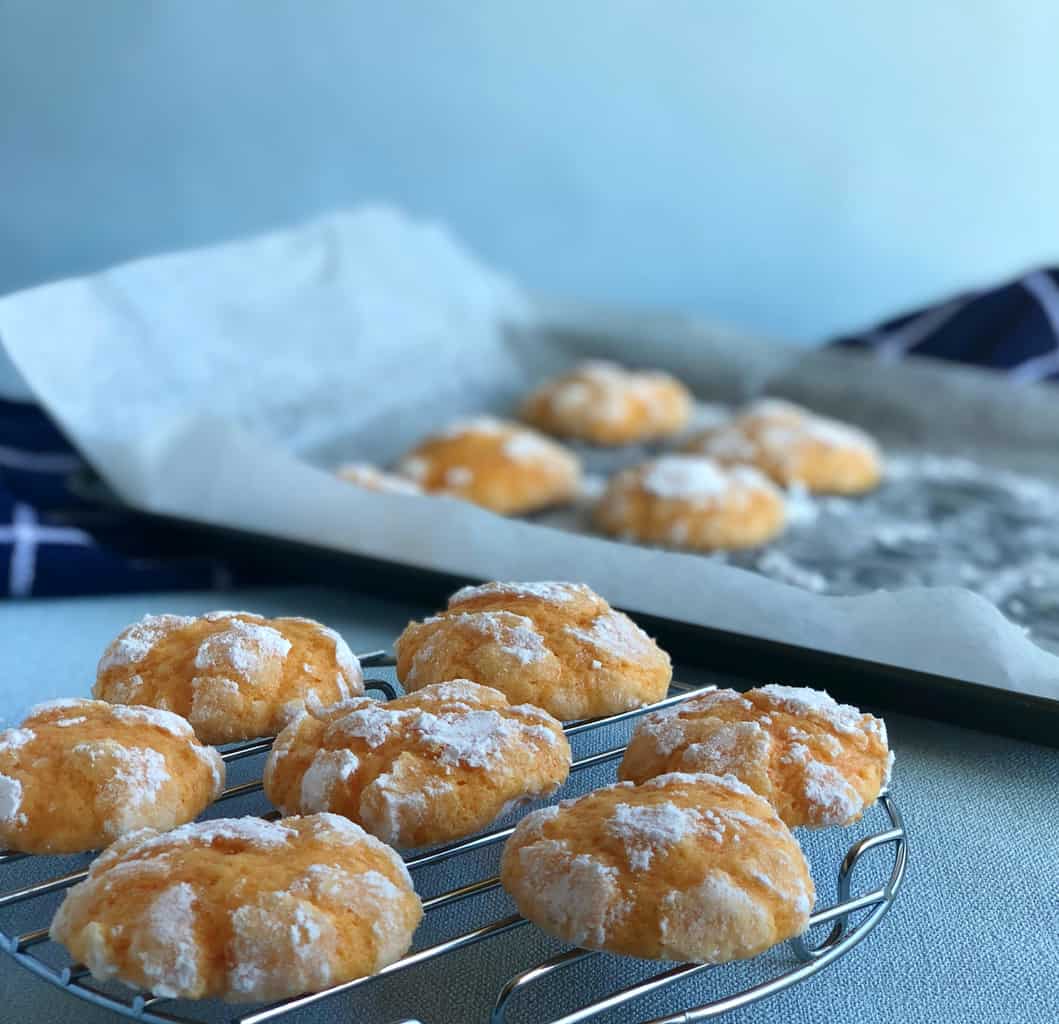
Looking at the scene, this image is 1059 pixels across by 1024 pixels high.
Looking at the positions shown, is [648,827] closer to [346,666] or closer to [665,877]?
[665,877]

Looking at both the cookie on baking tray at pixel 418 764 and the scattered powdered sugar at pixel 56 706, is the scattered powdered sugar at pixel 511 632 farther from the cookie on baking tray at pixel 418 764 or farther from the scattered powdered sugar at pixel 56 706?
the scattered powdered sugar at pixel 56 706

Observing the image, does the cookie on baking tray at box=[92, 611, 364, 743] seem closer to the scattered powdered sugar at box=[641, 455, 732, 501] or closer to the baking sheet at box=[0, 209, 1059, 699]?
the baking sheet at box=[0, 209, 1059, 699]

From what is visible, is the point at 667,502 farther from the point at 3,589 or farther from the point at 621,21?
the point at 621,21

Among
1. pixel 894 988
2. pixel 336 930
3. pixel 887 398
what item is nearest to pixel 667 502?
pixel 887 398

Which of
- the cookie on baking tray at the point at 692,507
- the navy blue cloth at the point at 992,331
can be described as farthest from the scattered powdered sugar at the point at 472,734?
the navy blue cloth at the point at 992,331

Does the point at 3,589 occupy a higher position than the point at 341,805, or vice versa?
the point at 341,805

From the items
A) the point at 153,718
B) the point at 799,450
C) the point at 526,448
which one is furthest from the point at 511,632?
the point at 799,450
